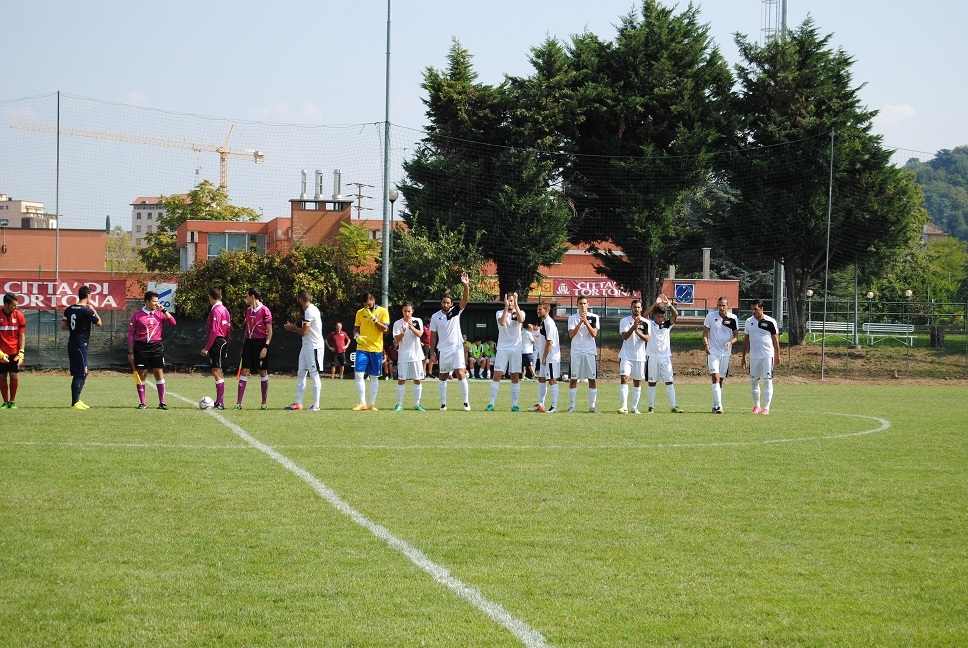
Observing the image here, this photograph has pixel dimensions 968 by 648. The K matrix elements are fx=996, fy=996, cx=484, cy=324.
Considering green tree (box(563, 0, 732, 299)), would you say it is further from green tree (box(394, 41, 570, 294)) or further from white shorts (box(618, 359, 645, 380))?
white shorts (box(618, 359, 645, 380))

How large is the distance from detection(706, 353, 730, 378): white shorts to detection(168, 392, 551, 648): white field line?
1044 centimetres

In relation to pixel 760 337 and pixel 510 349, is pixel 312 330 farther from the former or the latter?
pixel 760 337

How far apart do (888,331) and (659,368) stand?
28.9m

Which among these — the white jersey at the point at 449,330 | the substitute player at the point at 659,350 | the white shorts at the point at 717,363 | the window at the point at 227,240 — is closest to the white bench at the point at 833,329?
the white shorts at the point at 717,363

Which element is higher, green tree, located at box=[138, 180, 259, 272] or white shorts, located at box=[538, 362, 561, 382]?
green tree, located at box=[138, 180, 259, 272]

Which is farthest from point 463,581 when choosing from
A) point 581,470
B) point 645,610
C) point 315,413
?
point 315,413

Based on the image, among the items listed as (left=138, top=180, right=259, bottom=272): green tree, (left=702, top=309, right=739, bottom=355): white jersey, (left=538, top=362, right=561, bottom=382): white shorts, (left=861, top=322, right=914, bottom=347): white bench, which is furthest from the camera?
(left=138, top=180, right=259, bottom=272): green tree

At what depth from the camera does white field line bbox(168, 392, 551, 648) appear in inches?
193

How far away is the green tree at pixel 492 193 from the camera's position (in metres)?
39.9

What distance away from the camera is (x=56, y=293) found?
110ft

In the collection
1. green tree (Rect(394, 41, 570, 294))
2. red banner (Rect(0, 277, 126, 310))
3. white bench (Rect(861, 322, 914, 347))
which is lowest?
white bench (Rect(861, 322, 914, 347))

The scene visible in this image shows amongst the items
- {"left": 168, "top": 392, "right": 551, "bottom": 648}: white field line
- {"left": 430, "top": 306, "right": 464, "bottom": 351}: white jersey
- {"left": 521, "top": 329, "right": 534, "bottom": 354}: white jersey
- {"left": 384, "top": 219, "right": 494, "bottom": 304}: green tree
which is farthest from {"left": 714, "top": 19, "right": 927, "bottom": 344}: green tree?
{"left": 168, "top": 392, "right": 551, "bottom": 648}: white field line

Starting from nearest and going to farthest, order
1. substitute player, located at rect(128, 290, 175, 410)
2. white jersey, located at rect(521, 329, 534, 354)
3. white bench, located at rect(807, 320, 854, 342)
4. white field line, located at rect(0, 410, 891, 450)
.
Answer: white field line, located at rect(0, 410, 891, 450), substitute player, located at rect(128, 290, 175, 410), white jersey, located at rect(521, 329, 534, 354), white bench, located at rect(807, 320, 854, 342)

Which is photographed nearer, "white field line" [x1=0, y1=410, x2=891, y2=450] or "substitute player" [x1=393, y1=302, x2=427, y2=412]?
"white field line" [x1=0, y1=410, x2=891, y2=450]
